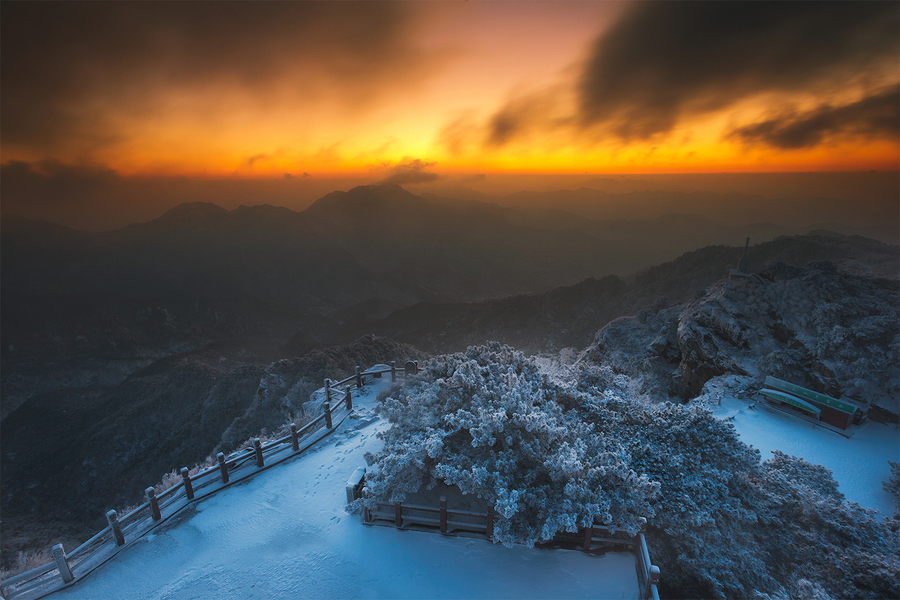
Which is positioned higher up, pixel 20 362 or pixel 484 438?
pixel 484 438

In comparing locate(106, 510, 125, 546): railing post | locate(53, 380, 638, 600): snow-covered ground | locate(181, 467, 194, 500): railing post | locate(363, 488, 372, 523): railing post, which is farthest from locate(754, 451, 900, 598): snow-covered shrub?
locate(106, 510, 125, 546): railing post

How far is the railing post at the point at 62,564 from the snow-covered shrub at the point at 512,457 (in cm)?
559

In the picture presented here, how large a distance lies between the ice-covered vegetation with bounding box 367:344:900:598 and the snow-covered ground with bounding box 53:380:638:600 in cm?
83

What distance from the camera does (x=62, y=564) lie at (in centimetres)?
677

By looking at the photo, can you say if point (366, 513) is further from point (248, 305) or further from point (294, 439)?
point (248, 305)

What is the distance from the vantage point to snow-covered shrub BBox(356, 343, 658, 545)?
6.38m

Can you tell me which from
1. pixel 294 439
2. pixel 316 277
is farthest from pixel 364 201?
pixel 294 439

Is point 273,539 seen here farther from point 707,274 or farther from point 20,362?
point 20,362

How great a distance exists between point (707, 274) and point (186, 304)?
277 ft

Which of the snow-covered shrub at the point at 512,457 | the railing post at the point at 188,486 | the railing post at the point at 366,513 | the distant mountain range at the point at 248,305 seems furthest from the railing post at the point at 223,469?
the distant mountain range at the point at 248,305

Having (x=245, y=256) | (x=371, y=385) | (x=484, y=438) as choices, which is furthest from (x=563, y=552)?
(x=245, y=256)

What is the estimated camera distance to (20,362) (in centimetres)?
4709

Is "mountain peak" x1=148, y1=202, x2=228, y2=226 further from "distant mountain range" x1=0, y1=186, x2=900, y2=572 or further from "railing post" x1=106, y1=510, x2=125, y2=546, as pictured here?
"railing post" x1=106, y1=510, x2=125, y2=546

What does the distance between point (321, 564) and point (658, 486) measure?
21.5 feet
